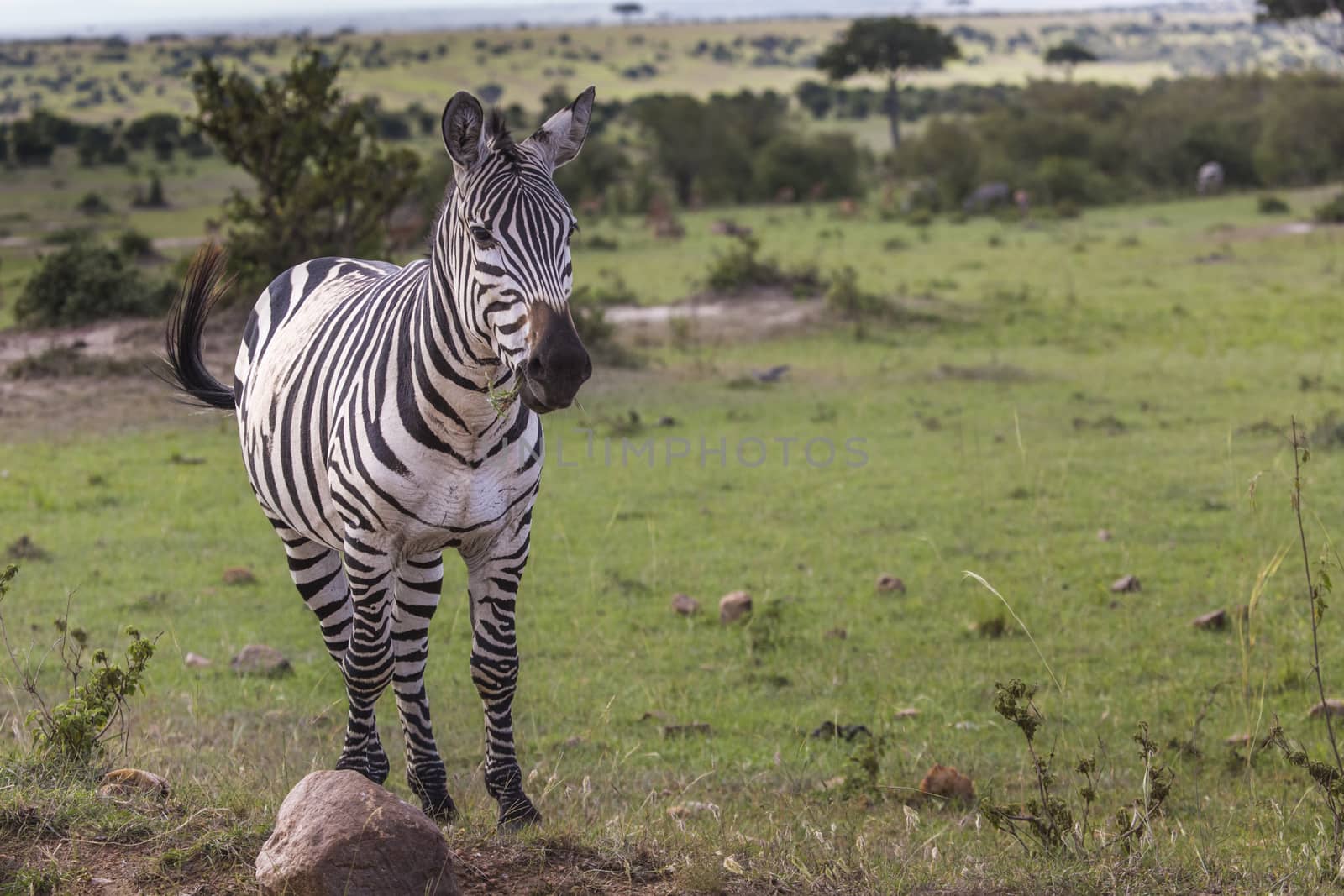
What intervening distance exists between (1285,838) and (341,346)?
3264 millimetres

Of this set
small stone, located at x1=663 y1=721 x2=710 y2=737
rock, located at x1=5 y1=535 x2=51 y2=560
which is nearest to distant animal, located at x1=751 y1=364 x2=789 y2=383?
rock, located at x1=5 y1=535 x2=51 y2=560

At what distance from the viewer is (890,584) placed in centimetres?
752

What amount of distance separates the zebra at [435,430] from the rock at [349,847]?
0.72 metres

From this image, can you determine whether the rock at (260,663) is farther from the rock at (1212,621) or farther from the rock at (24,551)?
the rock at (1212,621)

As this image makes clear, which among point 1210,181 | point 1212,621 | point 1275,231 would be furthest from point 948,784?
point 1210,181

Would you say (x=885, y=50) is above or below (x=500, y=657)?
above

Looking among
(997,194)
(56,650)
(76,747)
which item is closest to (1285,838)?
(76,747)

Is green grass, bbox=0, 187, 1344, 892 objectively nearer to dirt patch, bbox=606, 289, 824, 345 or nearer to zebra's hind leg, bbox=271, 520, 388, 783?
zebra's hind leg, bbox=271, 520, 388, 783

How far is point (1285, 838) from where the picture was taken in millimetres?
4195

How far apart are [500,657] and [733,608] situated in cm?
298

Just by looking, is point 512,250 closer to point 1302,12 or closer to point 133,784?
point 133,784

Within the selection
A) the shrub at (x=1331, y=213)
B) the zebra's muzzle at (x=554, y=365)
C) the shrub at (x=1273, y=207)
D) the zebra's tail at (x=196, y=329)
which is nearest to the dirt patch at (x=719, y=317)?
the zebra's tail at (x=196, y=329)

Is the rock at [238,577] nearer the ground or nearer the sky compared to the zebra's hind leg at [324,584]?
nearer the ground

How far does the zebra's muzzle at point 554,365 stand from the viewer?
320 cm
